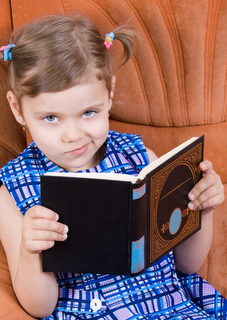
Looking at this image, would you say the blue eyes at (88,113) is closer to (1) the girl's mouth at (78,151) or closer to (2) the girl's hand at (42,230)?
(1) the girl's mouth at (78,151)

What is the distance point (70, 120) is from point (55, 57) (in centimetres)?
15

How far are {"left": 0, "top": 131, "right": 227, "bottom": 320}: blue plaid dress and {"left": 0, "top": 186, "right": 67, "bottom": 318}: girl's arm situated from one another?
44 mm

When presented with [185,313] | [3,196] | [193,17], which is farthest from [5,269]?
[193,17]

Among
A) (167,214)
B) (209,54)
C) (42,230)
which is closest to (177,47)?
(209,54)

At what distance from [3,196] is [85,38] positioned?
0.48m

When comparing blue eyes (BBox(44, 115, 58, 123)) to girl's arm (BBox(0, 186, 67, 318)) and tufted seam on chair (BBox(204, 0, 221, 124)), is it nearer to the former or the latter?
girl's arm (BBox(0, 186, 67, 318))

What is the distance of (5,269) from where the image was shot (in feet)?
3.22

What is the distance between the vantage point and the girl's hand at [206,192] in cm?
90

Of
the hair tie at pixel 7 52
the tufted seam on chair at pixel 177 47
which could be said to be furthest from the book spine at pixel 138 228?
the tufted seam on chair at pixel 177 47

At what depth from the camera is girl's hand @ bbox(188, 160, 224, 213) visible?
2.95 ft

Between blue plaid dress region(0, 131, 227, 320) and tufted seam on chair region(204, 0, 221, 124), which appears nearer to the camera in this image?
blue plaid dress region(0, 131, 227, 320)

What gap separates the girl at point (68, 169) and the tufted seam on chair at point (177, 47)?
0.21m

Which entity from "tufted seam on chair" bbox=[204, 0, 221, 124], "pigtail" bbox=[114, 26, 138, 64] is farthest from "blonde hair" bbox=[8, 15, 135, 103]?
"tufted seam on chair" bbox=[204, 0, 221, 124]

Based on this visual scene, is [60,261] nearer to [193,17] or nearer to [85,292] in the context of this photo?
[85,292]
